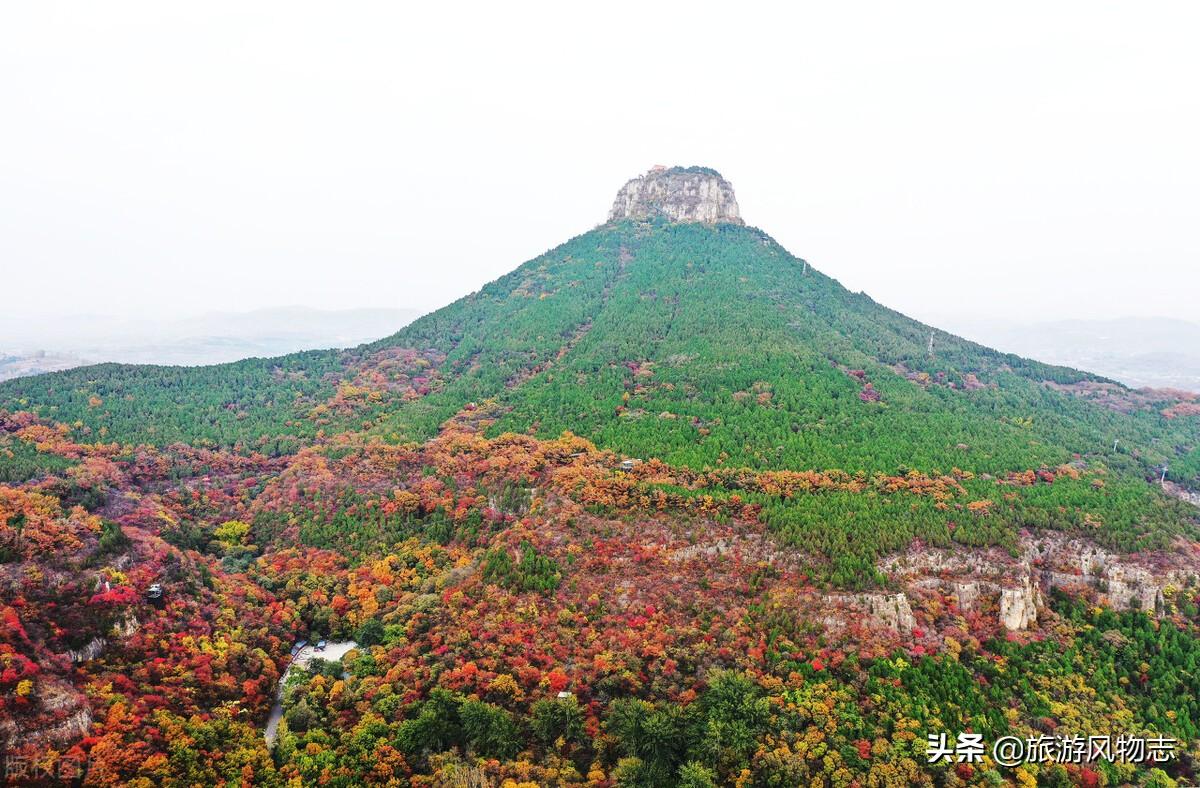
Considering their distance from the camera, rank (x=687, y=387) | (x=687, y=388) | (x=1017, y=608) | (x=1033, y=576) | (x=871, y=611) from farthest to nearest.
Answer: (x=687, y=387), (x=687, y=388), (x=1033, y=576), (x=1017, y=608), (x=871, y=611)

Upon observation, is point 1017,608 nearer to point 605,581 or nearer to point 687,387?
point 605,581

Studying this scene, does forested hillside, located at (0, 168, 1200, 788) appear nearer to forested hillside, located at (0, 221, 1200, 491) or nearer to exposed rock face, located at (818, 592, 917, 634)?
exposed rock face, located at (818, 592, 917, 634)

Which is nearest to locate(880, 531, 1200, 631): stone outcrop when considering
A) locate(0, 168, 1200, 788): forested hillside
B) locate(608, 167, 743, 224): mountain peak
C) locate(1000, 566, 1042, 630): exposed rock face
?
locate(1000, 566, 1042, 630): exposed rock face

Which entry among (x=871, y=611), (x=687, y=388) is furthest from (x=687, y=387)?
(x=871, y=611)

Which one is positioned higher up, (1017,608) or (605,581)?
(605,581)

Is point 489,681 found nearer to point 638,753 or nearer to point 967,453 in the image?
point 638,753

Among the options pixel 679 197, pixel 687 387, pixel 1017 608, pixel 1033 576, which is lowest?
pixel 1017 608

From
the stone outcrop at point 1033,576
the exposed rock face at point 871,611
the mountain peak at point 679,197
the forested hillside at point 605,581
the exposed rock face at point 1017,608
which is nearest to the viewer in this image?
the forested hillside at point 605,581

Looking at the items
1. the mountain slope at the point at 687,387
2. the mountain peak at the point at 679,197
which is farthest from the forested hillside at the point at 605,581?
the mountain peak at the point at 679,197

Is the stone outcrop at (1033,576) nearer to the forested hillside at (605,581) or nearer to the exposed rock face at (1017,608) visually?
the exposed rock face at (1017,608)

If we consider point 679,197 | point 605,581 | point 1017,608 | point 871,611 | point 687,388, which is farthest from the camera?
point 679,197
